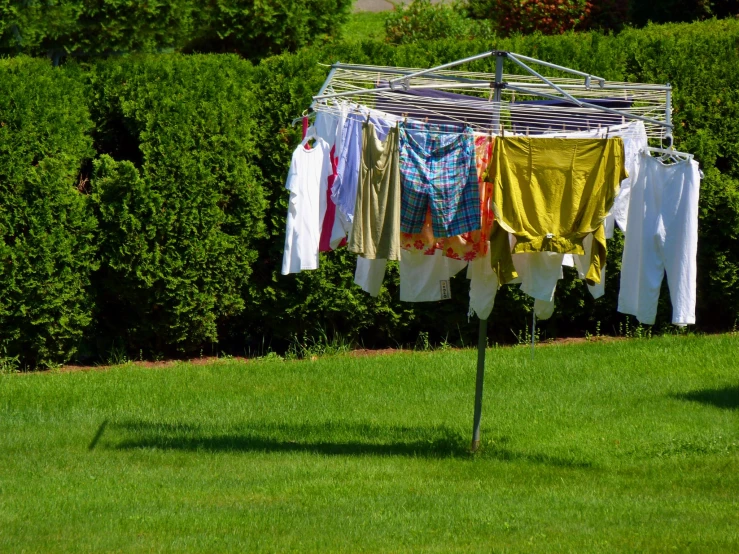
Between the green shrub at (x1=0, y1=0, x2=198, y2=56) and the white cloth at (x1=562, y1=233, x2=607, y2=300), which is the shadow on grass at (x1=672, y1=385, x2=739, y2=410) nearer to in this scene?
the white cloth at (x1=562, y1=233, x2=607, y2=300)

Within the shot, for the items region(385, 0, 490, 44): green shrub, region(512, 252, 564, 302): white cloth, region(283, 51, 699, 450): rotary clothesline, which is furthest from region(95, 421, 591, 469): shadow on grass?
region(385, 0, 490, 44): green shrub

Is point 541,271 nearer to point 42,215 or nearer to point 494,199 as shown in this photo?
point 494,199

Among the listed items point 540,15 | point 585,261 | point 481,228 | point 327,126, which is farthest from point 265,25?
point 585,261

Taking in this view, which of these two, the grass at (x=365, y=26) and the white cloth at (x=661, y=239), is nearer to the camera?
the white cloth at (x=661, y=239)

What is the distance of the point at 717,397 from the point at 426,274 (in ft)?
9.39

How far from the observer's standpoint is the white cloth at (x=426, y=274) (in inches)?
259

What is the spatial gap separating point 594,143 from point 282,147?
4.25m

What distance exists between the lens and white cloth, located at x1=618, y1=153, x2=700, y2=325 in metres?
6.11

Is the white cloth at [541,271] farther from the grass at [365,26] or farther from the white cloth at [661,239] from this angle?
the grass at [365,26]

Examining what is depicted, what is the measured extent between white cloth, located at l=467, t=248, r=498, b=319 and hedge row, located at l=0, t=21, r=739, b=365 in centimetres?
346

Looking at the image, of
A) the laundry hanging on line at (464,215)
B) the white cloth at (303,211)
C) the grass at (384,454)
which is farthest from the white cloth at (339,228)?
the grass at (384,454)

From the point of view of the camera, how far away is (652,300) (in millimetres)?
6238

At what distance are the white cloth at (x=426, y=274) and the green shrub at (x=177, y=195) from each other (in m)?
3.36

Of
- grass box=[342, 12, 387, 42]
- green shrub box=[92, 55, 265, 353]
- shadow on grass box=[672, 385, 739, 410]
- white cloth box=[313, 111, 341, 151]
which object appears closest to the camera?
white cloth box=[313, 111, 341, 151]
